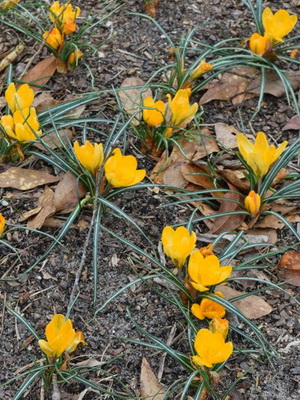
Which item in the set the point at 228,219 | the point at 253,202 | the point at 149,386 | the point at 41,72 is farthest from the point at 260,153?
the point at 41,72

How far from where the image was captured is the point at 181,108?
3.19 meters

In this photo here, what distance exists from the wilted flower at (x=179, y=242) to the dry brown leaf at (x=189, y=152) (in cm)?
57

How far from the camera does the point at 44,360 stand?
2693mm

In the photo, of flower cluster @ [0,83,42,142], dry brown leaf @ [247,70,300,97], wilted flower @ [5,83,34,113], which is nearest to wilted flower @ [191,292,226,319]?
flower cluster @ [0,83,42,142]

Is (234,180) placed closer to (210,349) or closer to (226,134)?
(226,134)

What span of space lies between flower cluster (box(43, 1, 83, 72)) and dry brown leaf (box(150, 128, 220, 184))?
70cm

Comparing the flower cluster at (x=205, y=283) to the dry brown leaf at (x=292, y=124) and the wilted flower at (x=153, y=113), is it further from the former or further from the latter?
the dry brown leaf at (x=292, y=124)

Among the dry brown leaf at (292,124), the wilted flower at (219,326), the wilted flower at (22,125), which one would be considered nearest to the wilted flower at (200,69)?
the dry brown leaf at (292,124)

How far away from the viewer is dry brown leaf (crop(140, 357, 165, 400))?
265cm

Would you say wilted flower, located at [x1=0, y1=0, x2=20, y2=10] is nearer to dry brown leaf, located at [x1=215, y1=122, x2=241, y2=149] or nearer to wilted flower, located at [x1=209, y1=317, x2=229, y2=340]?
dry brown leaf, located at [x1=215, y1=122, x2=241, y2=149]

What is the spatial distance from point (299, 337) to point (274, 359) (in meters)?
0.16

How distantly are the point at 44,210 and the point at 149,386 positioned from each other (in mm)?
880

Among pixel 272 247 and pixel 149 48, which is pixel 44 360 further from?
pixel 149 48

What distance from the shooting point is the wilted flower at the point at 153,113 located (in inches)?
123
